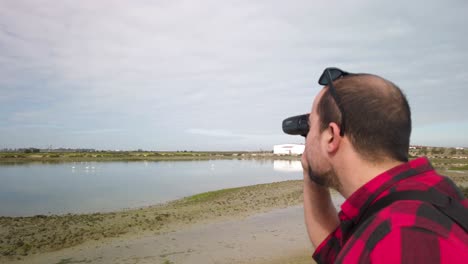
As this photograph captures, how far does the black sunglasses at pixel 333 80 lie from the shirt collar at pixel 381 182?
0.21 meters

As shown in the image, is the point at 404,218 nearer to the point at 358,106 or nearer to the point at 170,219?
the point at 358,106

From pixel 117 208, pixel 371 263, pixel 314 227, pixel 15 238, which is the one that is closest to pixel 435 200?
pixel 371 263

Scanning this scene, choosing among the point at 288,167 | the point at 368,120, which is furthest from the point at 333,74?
the point at 288,167

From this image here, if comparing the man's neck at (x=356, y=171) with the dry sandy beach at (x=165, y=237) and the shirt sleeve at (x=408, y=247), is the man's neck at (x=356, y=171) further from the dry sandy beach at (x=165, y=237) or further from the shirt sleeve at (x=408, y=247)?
the dry sandy beach at (x=165, y=237)

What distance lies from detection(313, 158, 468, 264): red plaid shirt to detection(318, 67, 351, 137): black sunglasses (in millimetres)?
262

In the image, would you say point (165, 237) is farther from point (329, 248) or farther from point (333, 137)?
point (333, 137)

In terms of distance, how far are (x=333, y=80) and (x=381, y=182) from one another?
0.47 meters

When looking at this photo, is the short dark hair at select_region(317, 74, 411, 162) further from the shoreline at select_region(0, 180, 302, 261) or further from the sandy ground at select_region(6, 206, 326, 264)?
the shoreline at select_region(0, 180, 302, 261)

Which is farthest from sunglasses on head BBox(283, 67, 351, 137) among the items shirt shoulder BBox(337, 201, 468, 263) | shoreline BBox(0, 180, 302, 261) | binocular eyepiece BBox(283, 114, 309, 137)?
shoreline BBox(0, 180, 302, 261)

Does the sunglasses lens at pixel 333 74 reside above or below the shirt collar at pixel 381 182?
above

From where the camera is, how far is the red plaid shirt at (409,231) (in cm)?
86

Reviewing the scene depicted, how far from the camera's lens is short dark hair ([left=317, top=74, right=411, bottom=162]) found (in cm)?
121

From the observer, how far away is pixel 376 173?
1198mm

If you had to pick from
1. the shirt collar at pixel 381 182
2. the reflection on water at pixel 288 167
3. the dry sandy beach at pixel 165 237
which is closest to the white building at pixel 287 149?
the reflection on water at pixel 288 167
